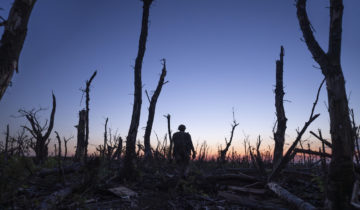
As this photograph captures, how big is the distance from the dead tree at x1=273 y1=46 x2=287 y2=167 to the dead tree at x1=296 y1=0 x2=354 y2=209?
513cm

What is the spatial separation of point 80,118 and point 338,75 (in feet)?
62.1

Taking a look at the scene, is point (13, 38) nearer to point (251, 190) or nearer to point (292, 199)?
point (292, 199)

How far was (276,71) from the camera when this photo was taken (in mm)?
11875

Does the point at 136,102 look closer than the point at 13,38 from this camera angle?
No

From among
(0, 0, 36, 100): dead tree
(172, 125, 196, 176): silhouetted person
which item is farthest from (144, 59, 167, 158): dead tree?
(0, 0, 36, 100): dead tree

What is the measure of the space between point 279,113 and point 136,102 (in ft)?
22.3

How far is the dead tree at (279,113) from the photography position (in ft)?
32.0

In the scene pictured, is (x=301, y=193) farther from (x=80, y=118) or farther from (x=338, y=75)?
(x=80, y=118)

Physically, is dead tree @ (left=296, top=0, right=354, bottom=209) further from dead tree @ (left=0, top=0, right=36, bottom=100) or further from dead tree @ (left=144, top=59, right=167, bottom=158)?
dead tree @ (left=144, top=59, right=167, bottom=158)

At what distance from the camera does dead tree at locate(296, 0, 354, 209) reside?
416 centimetres

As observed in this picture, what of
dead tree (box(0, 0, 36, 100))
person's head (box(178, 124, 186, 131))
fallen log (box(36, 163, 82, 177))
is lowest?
fallen log (box(36, 163, 82, 177))

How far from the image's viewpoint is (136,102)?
9.19m

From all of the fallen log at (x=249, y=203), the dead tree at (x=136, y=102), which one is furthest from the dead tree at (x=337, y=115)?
the dead tree at (x=136, y=102)

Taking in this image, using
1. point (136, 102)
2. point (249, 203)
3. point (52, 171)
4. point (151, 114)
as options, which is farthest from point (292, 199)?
point (151, 114)
